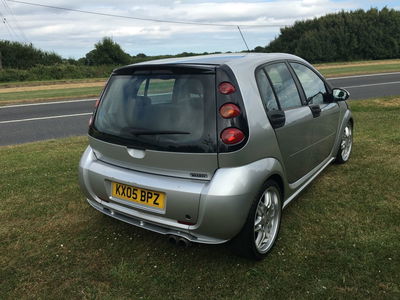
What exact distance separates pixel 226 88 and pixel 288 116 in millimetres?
849

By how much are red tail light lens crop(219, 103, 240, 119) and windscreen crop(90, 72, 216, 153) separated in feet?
0.22

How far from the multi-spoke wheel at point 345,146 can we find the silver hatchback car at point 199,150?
1.84 m

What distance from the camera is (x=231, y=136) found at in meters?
2.51

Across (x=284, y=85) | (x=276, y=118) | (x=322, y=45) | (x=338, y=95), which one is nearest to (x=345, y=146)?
(x=338, y=95)

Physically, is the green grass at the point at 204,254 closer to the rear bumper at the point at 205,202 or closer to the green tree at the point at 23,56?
the rear bumper at the point at 205,202

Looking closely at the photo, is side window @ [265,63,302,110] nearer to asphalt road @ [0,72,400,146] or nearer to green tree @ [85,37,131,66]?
asphalt road @ [0,72,400,146]

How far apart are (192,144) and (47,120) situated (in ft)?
29.5

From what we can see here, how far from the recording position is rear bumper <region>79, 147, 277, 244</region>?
2461mm

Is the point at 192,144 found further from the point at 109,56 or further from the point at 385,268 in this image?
the point at 109,56

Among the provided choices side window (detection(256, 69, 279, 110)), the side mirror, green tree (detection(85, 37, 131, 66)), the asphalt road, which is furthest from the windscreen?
green tree (detection(85, 37, 131, 66))

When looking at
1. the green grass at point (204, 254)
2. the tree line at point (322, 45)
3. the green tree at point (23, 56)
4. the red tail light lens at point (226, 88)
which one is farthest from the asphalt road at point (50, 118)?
the green tree at point (23, 56)

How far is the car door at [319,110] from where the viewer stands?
12.2 ft

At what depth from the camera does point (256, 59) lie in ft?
10.2

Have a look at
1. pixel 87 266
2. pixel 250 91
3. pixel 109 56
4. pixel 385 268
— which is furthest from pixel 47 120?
pixel 109 56
